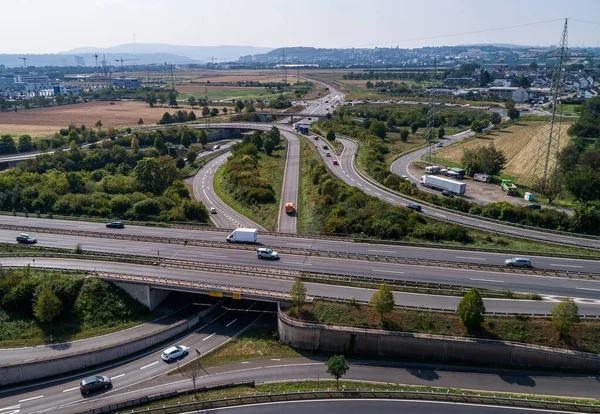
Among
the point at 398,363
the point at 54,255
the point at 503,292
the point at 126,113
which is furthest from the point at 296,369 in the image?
the point at 126,113

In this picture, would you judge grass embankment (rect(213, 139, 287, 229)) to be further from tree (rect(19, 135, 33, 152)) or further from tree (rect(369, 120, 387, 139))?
A: tree (rect(19, 135, 33, 152))

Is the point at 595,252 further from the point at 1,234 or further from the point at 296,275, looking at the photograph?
the point at 1,234

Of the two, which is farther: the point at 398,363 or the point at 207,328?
the point at 207,328

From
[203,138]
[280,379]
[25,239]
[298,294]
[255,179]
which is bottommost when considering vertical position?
[280,379]

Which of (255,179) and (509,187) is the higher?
(509,187)

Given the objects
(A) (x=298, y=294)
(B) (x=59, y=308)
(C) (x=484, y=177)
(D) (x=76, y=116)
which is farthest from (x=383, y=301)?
(D) (x=76, y=116)

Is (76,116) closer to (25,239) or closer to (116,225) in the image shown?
(116,225)

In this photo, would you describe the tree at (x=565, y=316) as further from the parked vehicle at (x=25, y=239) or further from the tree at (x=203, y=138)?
the tree at (x=203, y=138)
